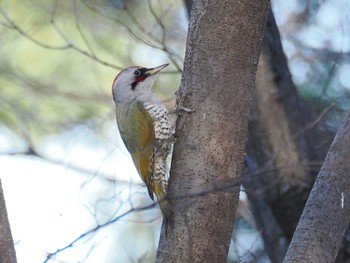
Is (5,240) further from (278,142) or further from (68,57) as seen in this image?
(68,57)

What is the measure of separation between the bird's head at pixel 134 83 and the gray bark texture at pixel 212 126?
37.7 inches

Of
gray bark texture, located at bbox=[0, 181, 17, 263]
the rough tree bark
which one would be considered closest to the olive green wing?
the rough tree bark

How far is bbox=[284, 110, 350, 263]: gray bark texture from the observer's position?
3324mm

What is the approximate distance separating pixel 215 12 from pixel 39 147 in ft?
7.48

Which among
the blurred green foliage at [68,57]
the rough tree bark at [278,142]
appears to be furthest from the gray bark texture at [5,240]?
the blurred green foliage at [68,57]

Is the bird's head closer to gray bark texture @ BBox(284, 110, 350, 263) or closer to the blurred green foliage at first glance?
the blurred green foliage

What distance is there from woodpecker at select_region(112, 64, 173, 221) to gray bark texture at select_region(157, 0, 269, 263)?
40cm

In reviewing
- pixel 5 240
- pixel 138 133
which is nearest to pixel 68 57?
pixel 138 133

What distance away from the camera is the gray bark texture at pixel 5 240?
9.53ft

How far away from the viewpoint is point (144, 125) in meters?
4.24

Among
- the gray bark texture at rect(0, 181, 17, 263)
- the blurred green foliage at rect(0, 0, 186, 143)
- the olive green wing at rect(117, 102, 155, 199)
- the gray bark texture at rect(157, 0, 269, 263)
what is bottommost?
the gray bark texture at rect(0, 181, 17, 263)

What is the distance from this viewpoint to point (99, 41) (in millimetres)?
6031

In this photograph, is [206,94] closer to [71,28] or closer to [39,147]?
[39,147]

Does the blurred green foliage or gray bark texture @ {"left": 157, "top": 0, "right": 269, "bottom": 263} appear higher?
the blurred green foliage
